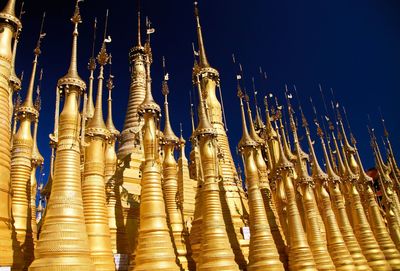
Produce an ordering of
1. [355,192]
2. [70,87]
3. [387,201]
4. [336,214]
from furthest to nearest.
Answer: [387,201]
[355,192]
[336,214]
[70,87]

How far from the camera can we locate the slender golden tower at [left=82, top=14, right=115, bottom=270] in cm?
1426

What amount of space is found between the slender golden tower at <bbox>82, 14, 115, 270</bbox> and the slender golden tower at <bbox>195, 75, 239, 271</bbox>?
402cm

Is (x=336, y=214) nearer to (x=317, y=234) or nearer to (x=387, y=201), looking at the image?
(x=317, y=234)

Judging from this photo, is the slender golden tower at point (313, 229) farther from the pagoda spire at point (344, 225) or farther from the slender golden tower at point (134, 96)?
the slender golden tower at point (134, 96)

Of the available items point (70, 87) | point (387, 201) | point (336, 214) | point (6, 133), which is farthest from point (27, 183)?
point (387, 201)

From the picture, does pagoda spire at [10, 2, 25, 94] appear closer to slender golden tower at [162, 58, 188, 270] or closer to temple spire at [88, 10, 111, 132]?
temple spire at [88, 10, 111, 132]

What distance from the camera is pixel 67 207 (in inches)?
465

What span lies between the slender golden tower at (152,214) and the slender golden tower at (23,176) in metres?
4.52

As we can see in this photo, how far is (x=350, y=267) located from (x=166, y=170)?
44.9 ft

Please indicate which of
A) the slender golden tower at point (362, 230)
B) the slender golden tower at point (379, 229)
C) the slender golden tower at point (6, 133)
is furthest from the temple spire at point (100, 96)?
the slender golden tower at point (379, 229)

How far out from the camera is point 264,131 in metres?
37.4

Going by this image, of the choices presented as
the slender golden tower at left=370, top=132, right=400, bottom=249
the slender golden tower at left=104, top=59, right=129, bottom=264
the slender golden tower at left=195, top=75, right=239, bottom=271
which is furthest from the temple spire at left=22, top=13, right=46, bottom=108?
the slender golden tower at left=370, top=132, right=400, bottom=249

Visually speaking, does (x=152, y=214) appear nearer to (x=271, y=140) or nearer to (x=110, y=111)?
(x=110, y=111)

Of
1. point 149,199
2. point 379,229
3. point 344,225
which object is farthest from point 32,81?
point 379,229
